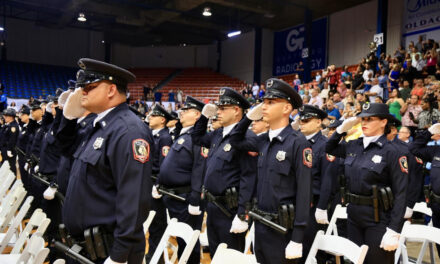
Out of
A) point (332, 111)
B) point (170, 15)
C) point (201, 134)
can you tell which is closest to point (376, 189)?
point (201, 134)

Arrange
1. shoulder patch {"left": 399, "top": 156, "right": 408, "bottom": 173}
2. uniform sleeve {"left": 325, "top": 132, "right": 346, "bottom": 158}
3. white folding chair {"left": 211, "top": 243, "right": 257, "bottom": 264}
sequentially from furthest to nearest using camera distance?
uniform sleeve {"left": 325, "top": 132, "right": 346, "bottom": 158} → shoulder patch {"left": 399, "top": 156, "right": 408, "bottom": 173} → white folding chair {"left": 211, "top": 243, "right": 257, "bottom": 264}

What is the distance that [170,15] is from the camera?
19016 millimetres

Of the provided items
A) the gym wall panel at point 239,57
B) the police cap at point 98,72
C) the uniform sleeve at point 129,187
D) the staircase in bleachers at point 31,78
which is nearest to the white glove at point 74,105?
the police cap at point 98,72

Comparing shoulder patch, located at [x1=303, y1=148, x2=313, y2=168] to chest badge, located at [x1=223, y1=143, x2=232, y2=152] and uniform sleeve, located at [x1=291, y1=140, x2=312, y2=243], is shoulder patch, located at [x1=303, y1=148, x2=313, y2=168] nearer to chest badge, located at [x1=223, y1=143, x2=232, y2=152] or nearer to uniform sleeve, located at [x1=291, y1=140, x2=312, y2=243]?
uniform sleeve, located at [x1=291, y1=140, x2=312, y2=243]

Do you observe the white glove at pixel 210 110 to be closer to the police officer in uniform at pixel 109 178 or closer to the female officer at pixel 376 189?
the female officer at pixel 376 189

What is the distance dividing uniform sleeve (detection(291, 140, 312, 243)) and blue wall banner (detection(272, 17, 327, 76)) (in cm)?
1568

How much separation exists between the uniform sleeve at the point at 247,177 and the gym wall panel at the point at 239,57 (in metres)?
19.2

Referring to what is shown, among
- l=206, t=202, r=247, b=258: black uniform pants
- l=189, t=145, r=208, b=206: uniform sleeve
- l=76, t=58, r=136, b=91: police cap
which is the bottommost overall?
l=206, t=202, r=247, b=258: black uniform pants

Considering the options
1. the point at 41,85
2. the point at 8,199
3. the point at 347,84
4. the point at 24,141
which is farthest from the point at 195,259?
the point at 41,85

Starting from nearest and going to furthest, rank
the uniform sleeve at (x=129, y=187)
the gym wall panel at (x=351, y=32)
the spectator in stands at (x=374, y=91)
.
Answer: the uniform sleeve at (x=129, y=187)
the spectator in stands at (x=374, y=91)
the gym wall panel at (x=351, y=32)

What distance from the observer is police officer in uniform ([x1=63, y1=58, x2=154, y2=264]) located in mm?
2072

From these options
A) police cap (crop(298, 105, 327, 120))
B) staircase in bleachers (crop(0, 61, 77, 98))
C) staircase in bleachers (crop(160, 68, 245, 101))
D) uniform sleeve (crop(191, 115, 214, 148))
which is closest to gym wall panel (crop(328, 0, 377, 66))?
staircase in bleachers (crop(160, 68, 245, 101))

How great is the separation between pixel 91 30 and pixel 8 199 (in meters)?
23.1

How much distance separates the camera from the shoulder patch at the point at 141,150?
83.4 inches
